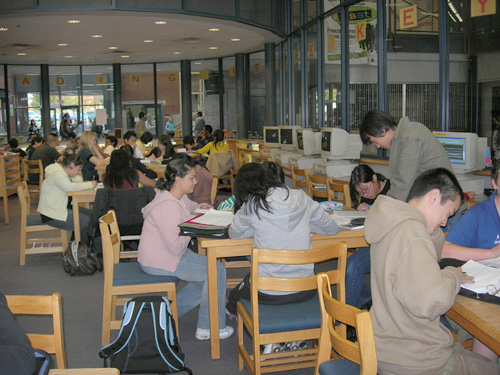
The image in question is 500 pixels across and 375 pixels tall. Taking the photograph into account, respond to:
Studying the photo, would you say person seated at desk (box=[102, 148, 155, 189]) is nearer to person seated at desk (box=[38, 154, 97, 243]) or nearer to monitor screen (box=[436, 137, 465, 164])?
person seated at desk (box=[38, 154, 97, 243])

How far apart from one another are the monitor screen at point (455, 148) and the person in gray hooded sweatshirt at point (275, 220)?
6.34 feet

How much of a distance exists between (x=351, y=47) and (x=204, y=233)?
193 inches

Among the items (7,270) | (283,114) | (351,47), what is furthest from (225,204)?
(283,114)

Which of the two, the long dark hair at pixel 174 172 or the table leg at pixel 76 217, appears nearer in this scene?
the long dark hair at pixel 174 172

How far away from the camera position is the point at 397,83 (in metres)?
6.56

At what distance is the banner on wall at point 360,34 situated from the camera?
667cm

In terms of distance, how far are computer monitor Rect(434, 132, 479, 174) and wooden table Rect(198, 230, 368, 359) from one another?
1.63 metres

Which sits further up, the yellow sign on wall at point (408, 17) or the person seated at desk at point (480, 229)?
the yellow sign on wall at point (408, 17)

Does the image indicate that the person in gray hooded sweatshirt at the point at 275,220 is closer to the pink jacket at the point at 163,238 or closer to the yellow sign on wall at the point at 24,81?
the pink jacket at the point at 163,238

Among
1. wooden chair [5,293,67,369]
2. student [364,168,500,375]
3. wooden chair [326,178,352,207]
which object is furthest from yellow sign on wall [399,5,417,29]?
wooden chair [5,293,67,369]

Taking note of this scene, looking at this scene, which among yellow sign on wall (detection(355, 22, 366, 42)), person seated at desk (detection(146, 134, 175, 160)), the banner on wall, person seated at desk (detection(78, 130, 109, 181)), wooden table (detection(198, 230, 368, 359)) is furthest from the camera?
person seated at desk (detection(146, 134, 175, 160))

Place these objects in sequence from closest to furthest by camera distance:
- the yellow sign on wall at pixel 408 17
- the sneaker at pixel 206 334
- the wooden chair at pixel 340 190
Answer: the sneaker at pixel 206 334 < the wooden chair at pixel 340 190 < the yellow sign on wall at pixel 408 17

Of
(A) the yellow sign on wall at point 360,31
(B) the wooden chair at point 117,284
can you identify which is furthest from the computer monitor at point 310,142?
(B) the wooden chair at point 117,284

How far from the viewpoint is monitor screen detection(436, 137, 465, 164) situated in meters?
4.37
